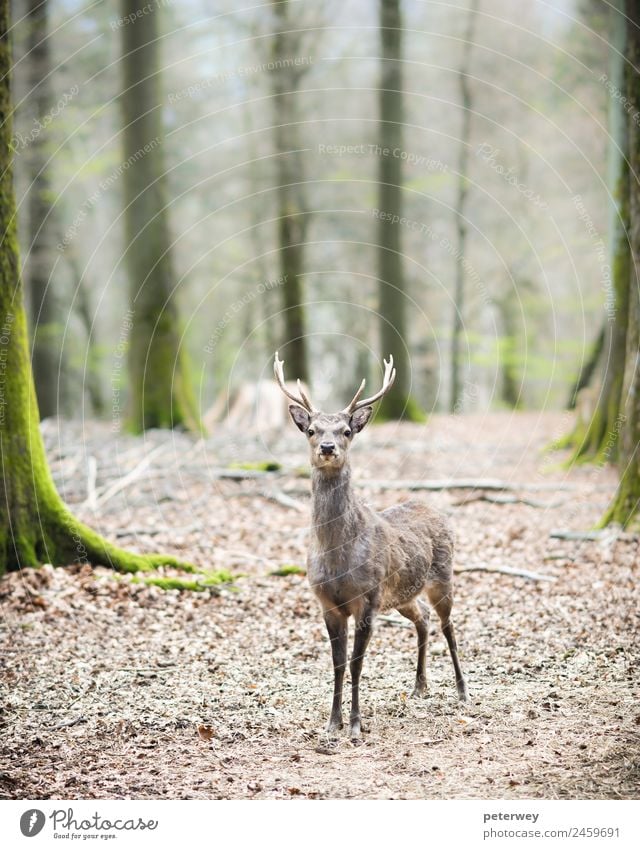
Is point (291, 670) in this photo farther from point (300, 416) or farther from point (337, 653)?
point (300, 416)

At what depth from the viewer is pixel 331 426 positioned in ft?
18.1

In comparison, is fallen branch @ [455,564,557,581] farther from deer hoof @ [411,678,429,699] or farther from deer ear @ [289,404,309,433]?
deer ear @ [289,404,309,433]

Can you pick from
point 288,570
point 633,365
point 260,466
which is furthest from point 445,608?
point 260,466

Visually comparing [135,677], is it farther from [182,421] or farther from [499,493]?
[182,421]

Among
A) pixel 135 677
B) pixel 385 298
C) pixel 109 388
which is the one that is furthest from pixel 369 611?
pixel 109 388

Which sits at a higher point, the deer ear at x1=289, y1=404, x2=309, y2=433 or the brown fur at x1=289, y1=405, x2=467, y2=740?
the deer ear at x1=289, y1=404, x2=309, y2=433

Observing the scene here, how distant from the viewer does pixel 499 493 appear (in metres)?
10.5

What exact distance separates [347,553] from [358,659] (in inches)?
29.5

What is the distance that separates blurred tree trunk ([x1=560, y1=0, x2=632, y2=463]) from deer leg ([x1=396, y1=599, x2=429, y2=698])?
5619 mm

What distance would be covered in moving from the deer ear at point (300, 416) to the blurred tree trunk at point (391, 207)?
33.9 feet

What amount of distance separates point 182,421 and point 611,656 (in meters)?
8.81
